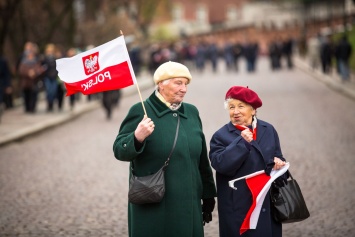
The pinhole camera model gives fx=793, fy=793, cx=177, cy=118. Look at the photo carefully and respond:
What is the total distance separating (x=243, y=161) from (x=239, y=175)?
12 cm

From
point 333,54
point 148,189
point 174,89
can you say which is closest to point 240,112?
point 174,89

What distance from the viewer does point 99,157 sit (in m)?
13.5

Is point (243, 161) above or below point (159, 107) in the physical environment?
below

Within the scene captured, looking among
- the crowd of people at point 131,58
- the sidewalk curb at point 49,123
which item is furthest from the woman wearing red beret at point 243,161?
the crowd of people at point 131,58

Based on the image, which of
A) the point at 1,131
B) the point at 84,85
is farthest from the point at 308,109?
the point at 84,85

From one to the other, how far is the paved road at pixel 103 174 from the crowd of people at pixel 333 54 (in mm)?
8133

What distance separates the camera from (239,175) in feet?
17.5

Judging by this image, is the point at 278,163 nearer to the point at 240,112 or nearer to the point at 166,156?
the point at 240,112

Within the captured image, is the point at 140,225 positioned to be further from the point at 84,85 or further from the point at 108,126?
the point at 108,126

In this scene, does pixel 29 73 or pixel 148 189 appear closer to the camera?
pixel 148 189

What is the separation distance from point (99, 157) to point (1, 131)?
14.6 ft

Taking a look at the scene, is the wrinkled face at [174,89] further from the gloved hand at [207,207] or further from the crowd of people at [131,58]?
the crowd of people at [131,58]

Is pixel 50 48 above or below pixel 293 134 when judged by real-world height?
above

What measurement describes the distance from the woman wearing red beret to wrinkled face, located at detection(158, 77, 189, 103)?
14.2 inches
